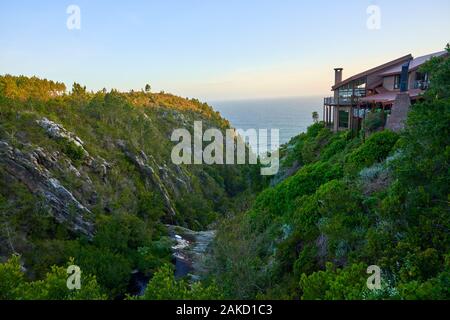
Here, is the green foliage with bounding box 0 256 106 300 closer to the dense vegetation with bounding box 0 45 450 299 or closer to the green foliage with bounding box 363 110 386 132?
the dense vegetation with bounding box 0 45 450 299

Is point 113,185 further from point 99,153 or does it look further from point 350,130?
point 350,130

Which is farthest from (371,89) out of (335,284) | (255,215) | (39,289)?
(39,289)

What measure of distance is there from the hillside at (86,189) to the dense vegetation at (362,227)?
13.2 meters

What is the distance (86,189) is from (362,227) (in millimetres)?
33234

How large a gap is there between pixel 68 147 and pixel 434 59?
3940 centimetres

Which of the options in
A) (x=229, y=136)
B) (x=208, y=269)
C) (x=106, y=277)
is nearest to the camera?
(x=208, y=269)

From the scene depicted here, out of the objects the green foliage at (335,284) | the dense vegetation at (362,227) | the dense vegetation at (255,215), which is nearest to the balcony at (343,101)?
the dense vegetation at (255,215)

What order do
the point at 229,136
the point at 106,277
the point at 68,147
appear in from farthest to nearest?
the point at 229,136, the point at 68,147, the point at 106,277

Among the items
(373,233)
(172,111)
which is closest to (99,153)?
(373,233)

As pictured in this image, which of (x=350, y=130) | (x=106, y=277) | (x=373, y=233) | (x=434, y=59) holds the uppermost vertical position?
(x=434, y=59)

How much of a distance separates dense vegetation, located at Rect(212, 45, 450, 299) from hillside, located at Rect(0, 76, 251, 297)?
43.3 feet

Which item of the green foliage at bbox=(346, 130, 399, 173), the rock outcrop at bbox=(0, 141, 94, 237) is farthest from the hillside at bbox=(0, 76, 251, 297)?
the green foliage at bbox=(346, 130, 399, 173)

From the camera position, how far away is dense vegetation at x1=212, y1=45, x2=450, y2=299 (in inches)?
415

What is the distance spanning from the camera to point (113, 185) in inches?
1779
